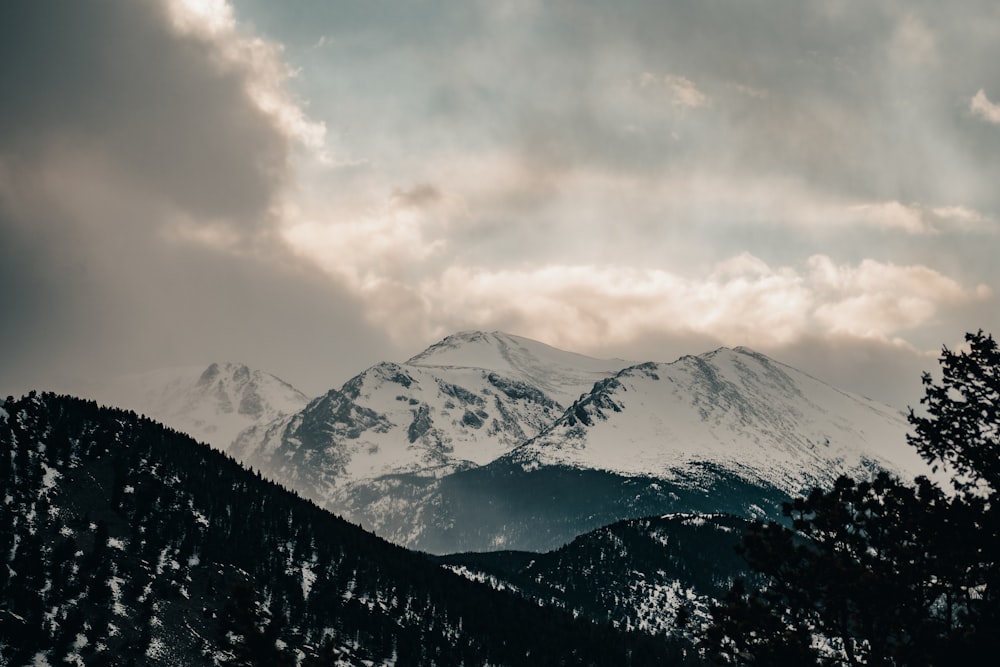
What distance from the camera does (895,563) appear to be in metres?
35.6

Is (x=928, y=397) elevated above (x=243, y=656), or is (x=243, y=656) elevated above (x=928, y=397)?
(x=928, y=397)

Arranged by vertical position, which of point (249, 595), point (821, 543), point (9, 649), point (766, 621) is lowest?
point (9, 649)

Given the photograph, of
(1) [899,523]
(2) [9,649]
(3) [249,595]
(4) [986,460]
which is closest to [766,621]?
(1) [899,523]

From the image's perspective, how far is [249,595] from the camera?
48531 mm

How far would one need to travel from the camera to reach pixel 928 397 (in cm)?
3759

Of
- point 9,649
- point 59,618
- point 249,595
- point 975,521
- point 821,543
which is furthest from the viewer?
point 59,618

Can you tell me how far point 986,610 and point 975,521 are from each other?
10.2 feet

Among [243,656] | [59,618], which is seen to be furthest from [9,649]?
[243,656]

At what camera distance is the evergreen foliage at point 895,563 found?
111 ft

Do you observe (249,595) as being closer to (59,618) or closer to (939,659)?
(939,659)

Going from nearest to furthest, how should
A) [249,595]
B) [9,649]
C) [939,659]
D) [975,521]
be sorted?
[939,659], [975,521], [249,595], [9,649]

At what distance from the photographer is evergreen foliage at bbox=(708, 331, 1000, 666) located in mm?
33844

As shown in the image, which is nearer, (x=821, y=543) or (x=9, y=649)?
(x=821, y=543)

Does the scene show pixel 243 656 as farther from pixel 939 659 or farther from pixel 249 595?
pixel 939 659
